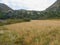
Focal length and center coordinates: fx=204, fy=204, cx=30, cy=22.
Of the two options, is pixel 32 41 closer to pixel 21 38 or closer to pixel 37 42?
pixel 37 42

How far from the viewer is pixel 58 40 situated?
1179 cm

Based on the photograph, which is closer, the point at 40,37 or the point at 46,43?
the point at 46,43

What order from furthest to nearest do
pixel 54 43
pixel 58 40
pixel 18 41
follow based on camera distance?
pixel 18 41 < pixel 58 40 < pixel 54 43

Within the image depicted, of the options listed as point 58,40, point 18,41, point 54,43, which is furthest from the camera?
point 18,41

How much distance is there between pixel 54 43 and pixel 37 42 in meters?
1.02

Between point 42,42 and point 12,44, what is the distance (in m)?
1.77

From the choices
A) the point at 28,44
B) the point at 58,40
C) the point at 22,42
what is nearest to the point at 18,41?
the point at 22,42

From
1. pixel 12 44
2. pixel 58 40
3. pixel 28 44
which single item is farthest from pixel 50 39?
pixel 12 44

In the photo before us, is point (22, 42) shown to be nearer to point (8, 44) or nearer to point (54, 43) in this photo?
point (8, 44)

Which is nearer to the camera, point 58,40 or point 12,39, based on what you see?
point 58,40

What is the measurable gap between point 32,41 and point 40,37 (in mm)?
1024

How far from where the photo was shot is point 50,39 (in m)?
12.3

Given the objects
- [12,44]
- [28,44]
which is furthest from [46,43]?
[12,44]

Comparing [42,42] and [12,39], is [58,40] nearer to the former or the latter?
[42,42]
